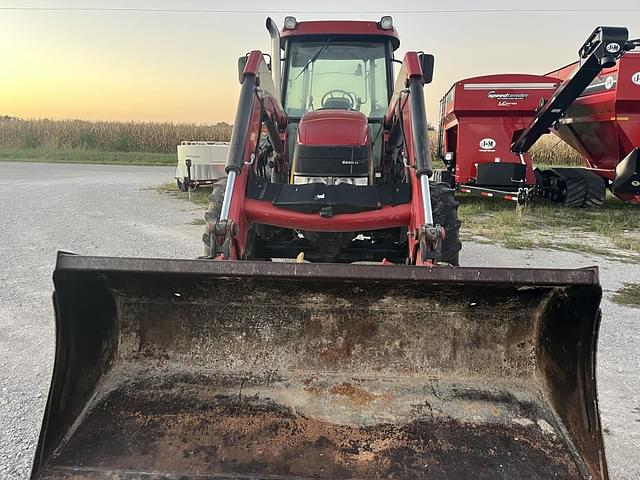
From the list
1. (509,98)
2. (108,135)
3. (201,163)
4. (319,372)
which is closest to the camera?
(319,372)

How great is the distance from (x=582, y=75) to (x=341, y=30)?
547 cm

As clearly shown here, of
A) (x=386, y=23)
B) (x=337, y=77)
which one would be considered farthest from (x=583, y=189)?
(x=337, y=77)

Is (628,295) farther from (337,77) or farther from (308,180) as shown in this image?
(337,77)

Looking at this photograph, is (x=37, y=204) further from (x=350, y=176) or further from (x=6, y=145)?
(x=6, y=145)

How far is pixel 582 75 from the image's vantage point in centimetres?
806

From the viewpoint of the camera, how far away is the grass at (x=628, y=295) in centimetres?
439

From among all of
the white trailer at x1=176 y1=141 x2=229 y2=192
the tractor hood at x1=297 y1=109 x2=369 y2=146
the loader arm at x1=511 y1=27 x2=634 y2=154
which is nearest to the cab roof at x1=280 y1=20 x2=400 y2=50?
the tractor hood at x1=297 y1=109 x2=369 y2=146

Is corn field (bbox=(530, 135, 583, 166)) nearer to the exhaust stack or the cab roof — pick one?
the cab roof

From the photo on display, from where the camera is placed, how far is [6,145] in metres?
33.5

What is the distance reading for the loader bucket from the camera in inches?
73.3

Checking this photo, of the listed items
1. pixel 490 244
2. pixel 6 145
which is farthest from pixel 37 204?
pixel 6 145

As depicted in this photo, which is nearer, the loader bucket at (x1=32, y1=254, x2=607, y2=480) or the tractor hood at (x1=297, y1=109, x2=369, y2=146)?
the loader bucket at (x1=32, y1=254, x2=607, y2=480)

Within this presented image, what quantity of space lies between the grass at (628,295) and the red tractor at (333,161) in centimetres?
183

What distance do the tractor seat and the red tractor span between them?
0.01m
